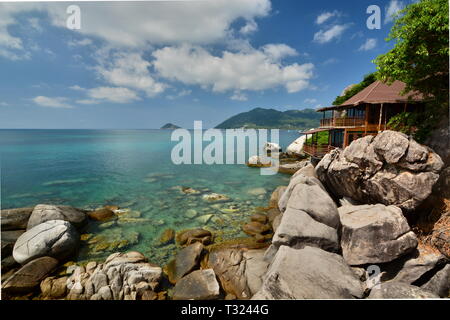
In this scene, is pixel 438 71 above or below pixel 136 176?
above

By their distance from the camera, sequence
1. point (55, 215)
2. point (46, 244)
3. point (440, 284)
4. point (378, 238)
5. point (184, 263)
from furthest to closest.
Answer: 1. point (55, 215)
2. point (46, 244)
3. point (184, 263)
4. point (378, 238)
5. point (440, 284)

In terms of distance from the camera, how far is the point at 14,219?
37.3 ft

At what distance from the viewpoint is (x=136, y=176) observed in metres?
27.3

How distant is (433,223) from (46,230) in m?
18.2

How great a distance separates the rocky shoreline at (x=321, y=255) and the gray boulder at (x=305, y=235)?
39mm

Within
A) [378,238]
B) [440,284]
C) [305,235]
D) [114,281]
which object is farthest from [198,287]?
[440,284]

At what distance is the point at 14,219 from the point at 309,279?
1655 cm

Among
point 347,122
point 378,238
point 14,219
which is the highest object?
point 347,122

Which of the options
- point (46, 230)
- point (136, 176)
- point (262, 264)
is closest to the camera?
point (262, 264)

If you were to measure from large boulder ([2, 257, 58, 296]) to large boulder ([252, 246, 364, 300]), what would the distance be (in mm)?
9175

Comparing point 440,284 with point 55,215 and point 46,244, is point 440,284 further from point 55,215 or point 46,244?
point 55,215

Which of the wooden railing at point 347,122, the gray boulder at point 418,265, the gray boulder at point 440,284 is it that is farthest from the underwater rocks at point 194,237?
the wooden railing at point 347,122
